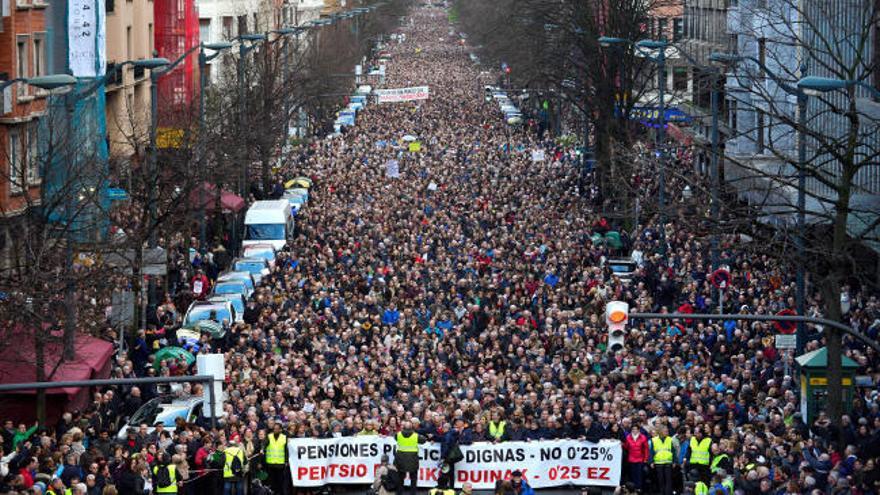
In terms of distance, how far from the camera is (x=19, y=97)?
4631 cm

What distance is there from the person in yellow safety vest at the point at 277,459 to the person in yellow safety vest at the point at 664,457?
559 cm

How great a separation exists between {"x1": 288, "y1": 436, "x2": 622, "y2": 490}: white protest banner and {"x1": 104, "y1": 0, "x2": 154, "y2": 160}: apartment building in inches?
1183

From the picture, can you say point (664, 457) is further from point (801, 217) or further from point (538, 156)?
point (538, 156)

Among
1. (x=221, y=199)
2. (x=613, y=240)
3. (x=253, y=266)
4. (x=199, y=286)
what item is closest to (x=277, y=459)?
(x=199, y=286)

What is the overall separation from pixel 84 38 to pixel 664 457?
98.0ft

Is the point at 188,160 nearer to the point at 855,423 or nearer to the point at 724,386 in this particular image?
the point at 724,386

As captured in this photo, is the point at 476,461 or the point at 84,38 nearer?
the point at 476,461

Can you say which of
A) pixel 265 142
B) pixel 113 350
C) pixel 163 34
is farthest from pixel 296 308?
pixel 163 34

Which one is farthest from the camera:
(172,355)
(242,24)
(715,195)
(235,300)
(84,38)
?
(242,24)

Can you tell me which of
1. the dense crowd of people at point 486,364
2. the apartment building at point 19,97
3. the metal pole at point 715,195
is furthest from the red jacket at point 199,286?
the metal pole at point 715,195

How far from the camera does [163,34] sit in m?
75.5

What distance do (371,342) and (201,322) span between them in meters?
4.21

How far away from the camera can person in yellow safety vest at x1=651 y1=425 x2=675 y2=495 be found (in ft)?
88.5

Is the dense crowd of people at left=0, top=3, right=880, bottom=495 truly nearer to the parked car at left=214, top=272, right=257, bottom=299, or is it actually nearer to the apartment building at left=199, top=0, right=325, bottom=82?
the parked car at left=214, top=272, right=257, bottom=299
